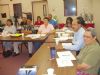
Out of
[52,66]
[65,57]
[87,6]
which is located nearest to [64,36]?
[65,57]

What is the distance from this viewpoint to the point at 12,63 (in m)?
5.55

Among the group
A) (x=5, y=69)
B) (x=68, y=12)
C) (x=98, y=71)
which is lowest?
(x=5, y=69)

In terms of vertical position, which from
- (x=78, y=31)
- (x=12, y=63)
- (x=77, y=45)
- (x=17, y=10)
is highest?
(x=17, y=10)

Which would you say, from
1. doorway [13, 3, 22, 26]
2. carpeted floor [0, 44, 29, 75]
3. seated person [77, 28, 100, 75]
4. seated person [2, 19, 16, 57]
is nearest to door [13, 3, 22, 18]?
doorway [13, 3, 22, 26]

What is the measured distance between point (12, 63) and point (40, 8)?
6.39 meters

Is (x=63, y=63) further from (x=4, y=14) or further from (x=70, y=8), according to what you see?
(x=4, y=14)

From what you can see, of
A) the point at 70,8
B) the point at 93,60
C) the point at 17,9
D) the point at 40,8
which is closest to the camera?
the point at 93,60

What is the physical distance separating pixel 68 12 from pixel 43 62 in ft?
28.0

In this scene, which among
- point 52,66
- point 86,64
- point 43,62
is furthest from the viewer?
A: point 43,62

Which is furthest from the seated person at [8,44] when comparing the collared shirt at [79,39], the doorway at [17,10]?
the doorway at [17,10]

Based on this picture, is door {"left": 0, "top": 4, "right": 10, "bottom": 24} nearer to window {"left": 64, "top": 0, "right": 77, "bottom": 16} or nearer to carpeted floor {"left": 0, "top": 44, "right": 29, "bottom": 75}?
window {"left": 64, "top": 0, "right": 77, "bottom": 16}

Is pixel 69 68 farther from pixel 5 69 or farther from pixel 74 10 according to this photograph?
pixel 74 10

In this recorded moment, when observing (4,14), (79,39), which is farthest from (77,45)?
(4,14)

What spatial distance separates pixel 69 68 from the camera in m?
2.36
